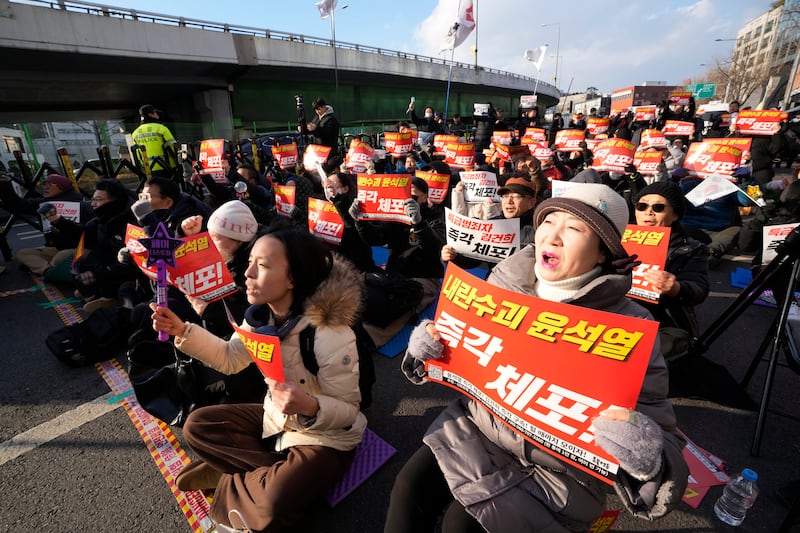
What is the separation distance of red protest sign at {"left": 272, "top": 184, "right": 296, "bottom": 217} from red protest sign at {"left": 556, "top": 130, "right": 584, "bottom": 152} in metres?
7.55

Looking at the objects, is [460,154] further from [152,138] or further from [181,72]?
[181,72]

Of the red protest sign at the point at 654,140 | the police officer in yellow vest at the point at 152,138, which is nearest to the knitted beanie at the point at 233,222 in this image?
the police officer in yellow vest at the point at 152,138

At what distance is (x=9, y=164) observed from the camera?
10.5 meters

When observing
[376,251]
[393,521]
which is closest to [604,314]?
[393,521]

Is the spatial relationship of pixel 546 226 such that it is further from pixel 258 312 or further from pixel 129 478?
pixel 129 478

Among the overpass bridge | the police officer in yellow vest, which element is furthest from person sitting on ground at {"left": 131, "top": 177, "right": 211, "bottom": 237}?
the overpass bridge

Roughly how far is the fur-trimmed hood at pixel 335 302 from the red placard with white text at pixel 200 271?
992mm

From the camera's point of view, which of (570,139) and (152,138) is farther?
(570,139)

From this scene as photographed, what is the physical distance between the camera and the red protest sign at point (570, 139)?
31.1ft

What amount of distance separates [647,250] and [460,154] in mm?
5920

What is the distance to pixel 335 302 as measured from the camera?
1924 millimetres

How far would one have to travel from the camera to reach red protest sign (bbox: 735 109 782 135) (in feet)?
26.2

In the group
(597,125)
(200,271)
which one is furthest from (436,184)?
(597,125)

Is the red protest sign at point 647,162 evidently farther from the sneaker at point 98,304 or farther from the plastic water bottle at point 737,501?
the sneaker at point 98,304
